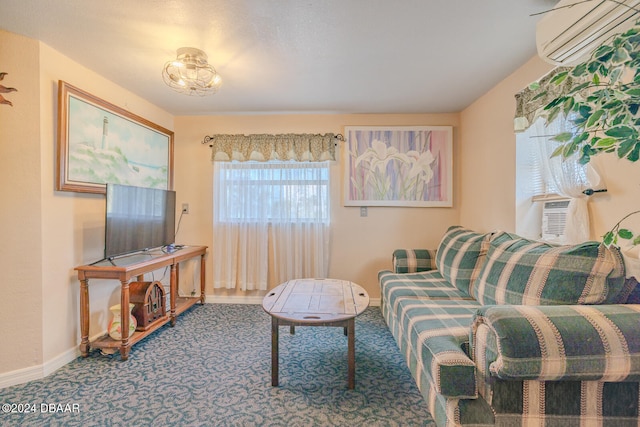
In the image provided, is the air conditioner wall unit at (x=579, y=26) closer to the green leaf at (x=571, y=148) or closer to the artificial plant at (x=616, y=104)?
the artificial plant at (x=616, y=104)

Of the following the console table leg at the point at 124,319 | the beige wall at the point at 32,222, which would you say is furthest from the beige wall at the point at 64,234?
the console table leg at the point at 124,319

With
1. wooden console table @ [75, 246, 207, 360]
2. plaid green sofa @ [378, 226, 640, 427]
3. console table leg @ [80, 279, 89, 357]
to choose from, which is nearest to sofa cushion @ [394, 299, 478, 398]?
plaid green sofa @ [378, 226, 640, 427]

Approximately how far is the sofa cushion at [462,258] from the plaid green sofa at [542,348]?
45cm

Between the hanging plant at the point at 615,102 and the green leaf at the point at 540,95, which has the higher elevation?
the green leaf at the point at 540,95

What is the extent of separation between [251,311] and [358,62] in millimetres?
2716

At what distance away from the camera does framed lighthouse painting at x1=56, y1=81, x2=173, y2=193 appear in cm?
200

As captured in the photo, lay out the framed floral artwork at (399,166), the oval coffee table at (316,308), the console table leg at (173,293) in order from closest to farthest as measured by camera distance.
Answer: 1. the oval coffee table at (316,308)
2. the console table leg at (173,293)
3. the framed floral artwork at (399,166)

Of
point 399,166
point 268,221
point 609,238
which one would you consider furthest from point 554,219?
point 268,221

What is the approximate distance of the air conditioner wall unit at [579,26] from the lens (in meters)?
1.12

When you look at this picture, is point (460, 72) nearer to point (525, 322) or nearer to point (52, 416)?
point (525, 322)

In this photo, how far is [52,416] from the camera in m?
1.51

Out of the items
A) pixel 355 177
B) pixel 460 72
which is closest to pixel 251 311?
pixel 355 177

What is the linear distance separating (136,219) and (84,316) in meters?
0.84

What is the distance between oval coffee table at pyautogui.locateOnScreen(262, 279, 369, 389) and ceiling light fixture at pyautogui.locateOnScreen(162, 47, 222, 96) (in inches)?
70.1
